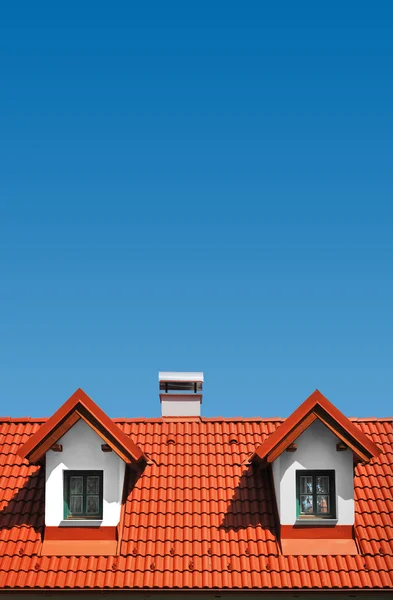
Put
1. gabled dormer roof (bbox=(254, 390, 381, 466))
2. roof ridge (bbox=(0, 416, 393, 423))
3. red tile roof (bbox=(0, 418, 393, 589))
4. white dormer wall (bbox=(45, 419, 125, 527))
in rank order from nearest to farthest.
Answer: red tile roof (bbox=(0, 418, 393, 589))
gabled dormer roof (bbox=(254, 390, 381, 466))
white dormer wall (bbox=(45, 419, 125, 527))
roof ridge (bbox=(0, 416, 393, 423))

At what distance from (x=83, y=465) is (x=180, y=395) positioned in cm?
341

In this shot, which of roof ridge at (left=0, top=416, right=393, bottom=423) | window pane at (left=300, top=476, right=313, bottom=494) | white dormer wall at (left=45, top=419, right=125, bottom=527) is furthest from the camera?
roof ridge at (left=0, top=416, right=393, bottom=423)

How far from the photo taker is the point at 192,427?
1644 centimetres

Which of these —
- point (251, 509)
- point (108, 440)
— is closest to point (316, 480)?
point (251, 509)

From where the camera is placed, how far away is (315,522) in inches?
539

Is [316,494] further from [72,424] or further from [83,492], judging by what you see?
[72,424]

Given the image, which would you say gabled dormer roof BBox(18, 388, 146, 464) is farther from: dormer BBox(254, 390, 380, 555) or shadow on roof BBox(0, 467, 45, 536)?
dormer BBox(254, 390, 380, 555)

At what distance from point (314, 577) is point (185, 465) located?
11.2ft

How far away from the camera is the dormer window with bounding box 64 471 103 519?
45.5 feet

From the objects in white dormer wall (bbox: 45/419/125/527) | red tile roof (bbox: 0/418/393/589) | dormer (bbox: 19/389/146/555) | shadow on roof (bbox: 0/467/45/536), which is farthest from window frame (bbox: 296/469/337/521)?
shadow on roof (bbox: 0/467/45/536)

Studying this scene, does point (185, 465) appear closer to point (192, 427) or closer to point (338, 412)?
point (192, 427)

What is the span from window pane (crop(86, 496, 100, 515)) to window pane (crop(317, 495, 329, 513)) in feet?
12.7

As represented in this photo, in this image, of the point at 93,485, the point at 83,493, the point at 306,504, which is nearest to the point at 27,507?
the point at 83,493

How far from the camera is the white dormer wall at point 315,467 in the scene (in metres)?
13.7
